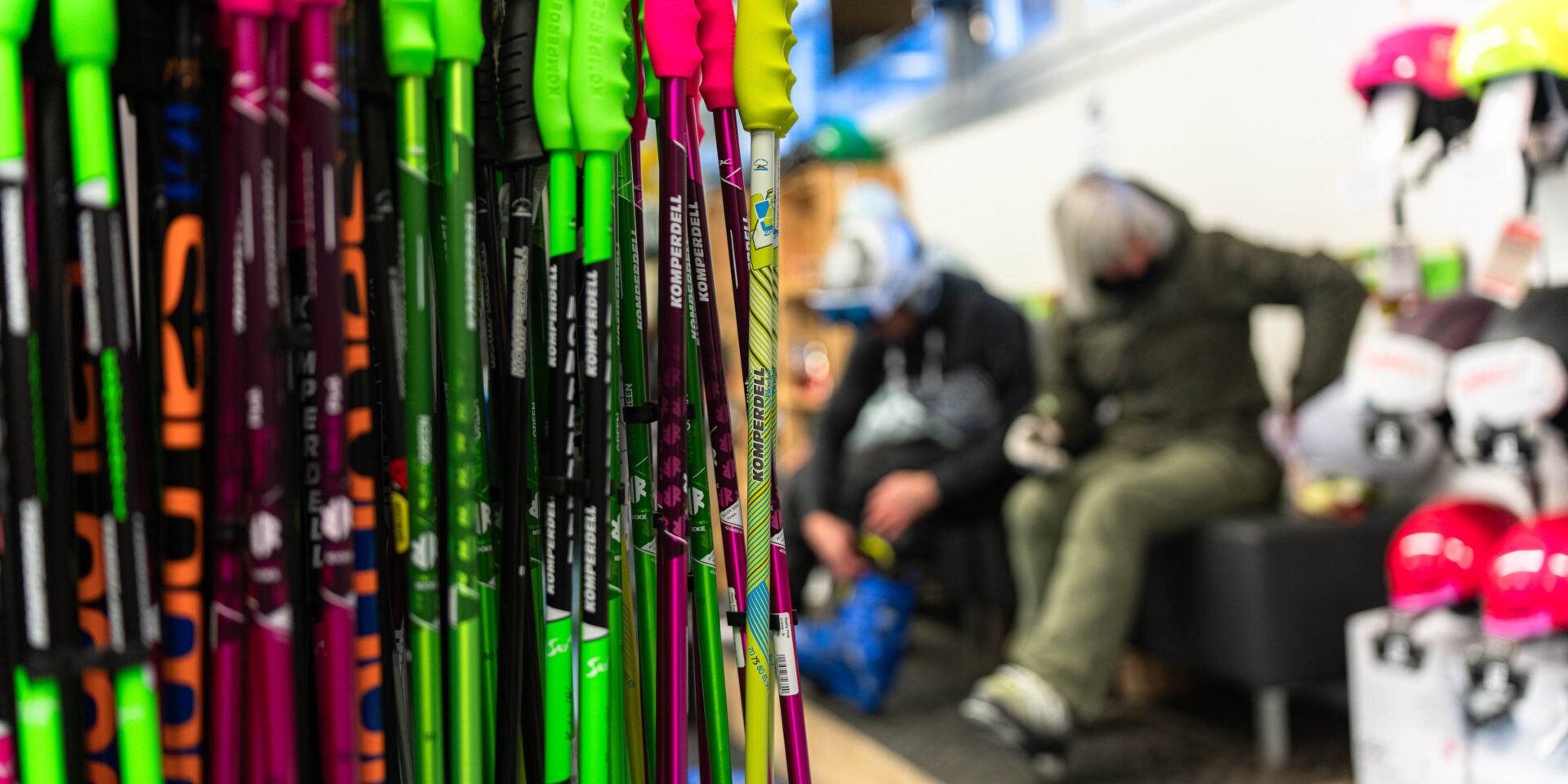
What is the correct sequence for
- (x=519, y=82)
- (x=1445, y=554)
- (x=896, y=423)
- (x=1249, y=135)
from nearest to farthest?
(x=519, y=82) → (x=1445, y=554) → (x=1249, y=135) → (x=896, y=423)

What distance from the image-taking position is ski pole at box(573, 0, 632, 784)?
1.76ft

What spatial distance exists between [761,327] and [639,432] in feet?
0.30

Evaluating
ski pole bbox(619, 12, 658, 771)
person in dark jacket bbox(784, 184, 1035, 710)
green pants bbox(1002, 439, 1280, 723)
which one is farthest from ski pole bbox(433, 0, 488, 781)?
person in dark jacket bbox(784, 184, 1035, 710)

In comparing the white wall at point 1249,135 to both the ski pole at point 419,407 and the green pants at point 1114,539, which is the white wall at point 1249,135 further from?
the ski pole at point 419,407

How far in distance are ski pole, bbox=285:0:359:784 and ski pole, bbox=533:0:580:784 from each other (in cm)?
9

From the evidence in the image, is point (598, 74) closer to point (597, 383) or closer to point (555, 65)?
point (555, 65)

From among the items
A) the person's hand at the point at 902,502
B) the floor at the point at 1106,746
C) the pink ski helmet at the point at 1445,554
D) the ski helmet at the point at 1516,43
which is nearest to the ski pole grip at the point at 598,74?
the ski helmet at the point at 1516,43

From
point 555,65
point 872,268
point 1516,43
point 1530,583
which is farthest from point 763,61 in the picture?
point 872,268

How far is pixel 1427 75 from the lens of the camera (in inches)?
60.3

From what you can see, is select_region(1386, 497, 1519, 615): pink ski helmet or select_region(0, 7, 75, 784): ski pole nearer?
select_region(0, 7, 75, 784): ski pole

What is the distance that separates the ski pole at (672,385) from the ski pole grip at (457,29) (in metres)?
0.10

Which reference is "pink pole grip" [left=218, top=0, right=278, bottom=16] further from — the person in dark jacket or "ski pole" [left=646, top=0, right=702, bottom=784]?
the person in dark jacket

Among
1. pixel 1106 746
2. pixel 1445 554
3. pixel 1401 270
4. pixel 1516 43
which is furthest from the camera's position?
pixel 1106 746

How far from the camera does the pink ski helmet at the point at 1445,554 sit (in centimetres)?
148
